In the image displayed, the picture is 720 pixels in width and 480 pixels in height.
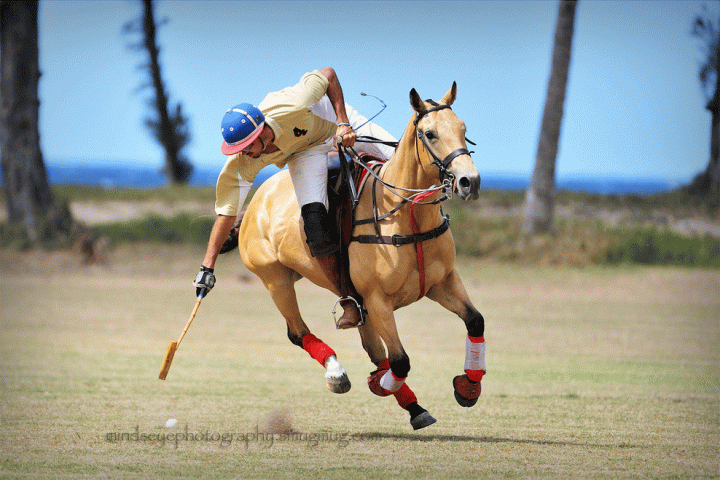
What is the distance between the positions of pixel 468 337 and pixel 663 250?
617 inches

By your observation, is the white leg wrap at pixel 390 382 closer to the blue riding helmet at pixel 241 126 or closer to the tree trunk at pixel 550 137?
the blue riding helmet at pixel 241 126

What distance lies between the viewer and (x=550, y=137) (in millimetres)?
21719

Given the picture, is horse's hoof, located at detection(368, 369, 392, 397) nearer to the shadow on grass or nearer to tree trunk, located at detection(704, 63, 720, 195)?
the shadow on grass

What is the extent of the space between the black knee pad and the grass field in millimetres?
1561

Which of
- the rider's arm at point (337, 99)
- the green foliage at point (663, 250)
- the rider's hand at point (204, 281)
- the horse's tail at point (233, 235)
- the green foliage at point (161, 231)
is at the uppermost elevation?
the rider's arm at point (337, 99)

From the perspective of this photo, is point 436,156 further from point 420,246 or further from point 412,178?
point 420,246

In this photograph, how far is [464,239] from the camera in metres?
22.7

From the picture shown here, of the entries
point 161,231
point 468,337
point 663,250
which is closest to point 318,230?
point 468,337

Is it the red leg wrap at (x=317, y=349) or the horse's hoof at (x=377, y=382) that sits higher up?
the red leg wrap at (x=317, y=349)

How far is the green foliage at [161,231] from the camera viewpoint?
24.3m

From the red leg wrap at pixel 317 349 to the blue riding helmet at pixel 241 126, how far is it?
183 centimetres

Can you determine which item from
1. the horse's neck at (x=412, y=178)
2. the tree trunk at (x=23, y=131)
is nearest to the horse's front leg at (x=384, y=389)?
the horse's neck at (x=412, y=178)

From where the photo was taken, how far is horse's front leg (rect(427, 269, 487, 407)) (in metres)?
6.91

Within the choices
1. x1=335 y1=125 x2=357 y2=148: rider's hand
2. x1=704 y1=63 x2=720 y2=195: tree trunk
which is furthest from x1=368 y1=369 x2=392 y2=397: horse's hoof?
x1=704 y1=63 x2=720 y2=195: tree trunk
